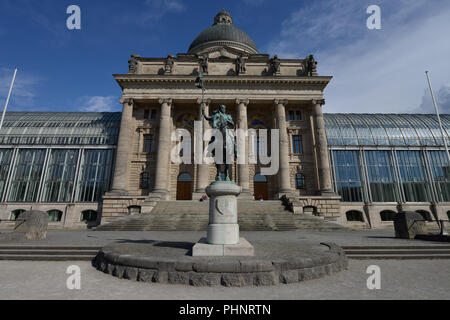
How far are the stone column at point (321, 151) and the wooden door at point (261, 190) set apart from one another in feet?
22.9

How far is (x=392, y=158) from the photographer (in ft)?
102

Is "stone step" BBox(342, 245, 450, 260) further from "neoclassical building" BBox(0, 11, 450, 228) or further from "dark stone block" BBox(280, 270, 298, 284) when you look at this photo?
"neoclassical building" BBox(0, 11, 450, 228)

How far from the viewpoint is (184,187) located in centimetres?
3141

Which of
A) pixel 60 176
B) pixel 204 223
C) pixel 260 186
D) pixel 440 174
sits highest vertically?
pixel 440 174

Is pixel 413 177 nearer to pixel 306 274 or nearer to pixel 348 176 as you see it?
pixel 348 176

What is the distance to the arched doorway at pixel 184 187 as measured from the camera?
3116cm

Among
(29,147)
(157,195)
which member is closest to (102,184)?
(157,195)

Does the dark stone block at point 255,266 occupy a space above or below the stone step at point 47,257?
above

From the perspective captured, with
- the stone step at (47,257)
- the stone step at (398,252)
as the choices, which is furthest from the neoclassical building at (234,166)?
the stone step at (47,257)

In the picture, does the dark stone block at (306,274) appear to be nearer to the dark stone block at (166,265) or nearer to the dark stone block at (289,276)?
the dark stone block at (289,276)

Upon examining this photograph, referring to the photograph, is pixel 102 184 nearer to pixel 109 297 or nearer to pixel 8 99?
pixel 8 99

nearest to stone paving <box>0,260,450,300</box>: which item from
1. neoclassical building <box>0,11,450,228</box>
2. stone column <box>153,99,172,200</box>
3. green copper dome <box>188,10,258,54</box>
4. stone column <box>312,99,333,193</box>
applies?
neoclassical building <box>0,11,450,228</box>

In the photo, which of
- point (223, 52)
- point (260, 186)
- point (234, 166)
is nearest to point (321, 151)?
point (260, 186)

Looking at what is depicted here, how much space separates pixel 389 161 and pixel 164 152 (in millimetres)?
30810
